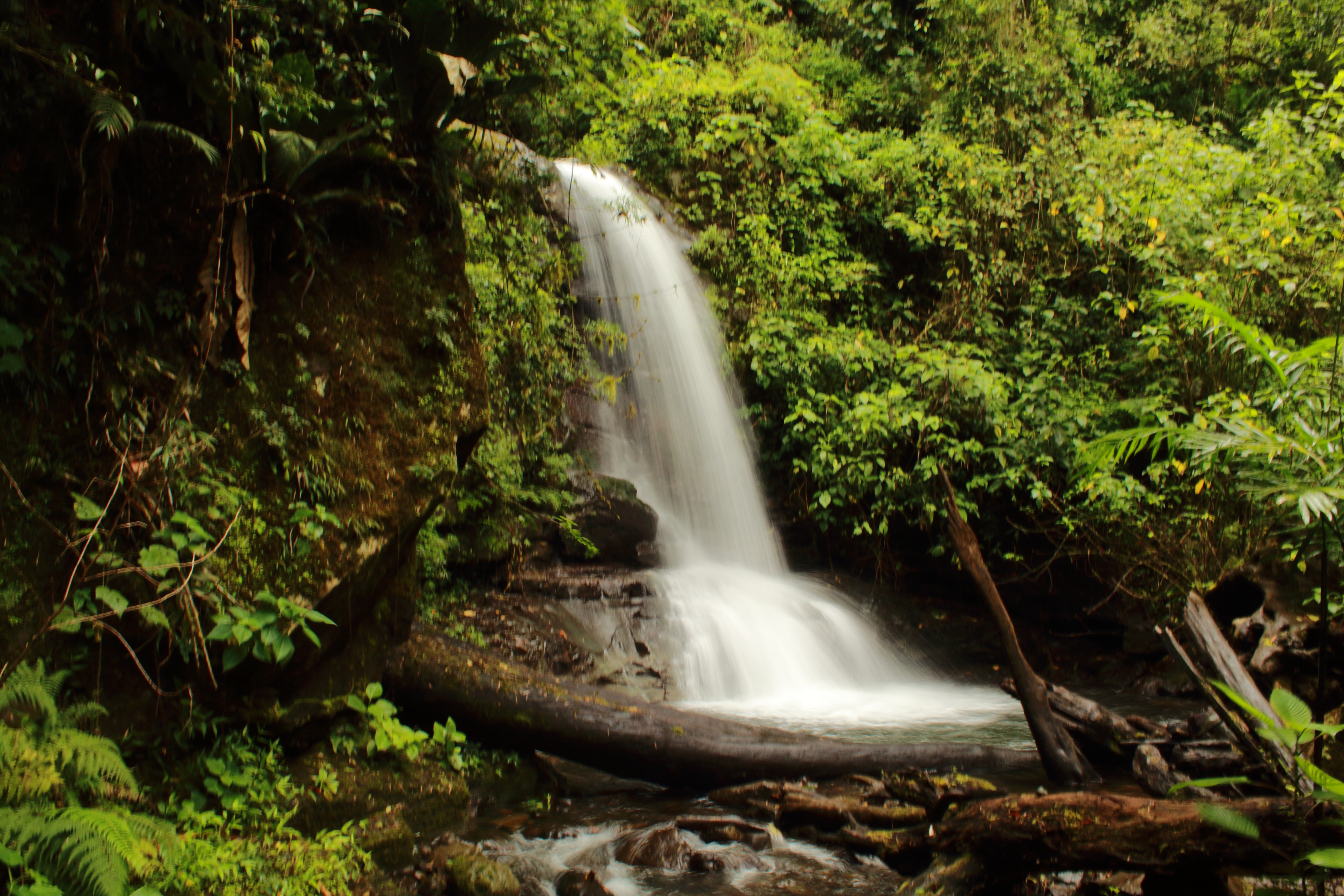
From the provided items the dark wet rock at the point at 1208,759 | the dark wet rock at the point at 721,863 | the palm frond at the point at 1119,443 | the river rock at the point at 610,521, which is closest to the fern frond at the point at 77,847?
the dark wet rock at the point at 721,863

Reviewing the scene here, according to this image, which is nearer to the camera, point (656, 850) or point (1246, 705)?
point (1246, 705)

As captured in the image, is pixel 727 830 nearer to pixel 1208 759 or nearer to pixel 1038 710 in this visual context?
pixel 1038 710

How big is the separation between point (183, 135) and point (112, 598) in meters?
1.99

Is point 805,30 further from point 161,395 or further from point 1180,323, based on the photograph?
point 161,395

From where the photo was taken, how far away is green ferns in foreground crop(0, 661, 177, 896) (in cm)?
237

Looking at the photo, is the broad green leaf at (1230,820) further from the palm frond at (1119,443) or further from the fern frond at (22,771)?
Answer: the fern frond at (22,771)

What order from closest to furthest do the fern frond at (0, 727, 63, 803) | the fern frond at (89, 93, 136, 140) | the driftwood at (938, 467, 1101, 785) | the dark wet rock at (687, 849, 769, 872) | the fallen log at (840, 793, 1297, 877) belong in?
the fern frond at (0, 727, 63, 803), the fallen log at (840, 793, 1297, 877), the fern frond at (89, 93, 136, 140), the dark wet rock at (687, 849, 769, 872), the driftwood at (938, 467, 1101, 785)

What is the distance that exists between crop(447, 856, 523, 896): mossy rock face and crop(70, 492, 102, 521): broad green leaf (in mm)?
2085

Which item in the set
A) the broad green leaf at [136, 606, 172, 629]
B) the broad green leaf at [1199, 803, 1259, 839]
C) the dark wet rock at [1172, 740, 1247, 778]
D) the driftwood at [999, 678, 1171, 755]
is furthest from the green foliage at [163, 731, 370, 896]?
the dark wet rock at [1172, 740, 1247, 778]

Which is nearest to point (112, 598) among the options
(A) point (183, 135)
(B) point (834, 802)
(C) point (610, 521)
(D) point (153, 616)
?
(D) point (153, 616)

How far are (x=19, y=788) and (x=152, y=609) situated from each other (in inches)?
30.1

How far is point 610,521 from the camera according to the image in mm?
8133

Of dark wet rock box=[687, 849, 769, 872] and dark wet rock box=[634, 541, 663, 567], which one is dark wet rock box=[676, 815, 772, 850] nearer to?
dark wet rock box=[687, 849, 769, 872]

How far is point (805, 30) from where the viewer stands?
15.6 meters
